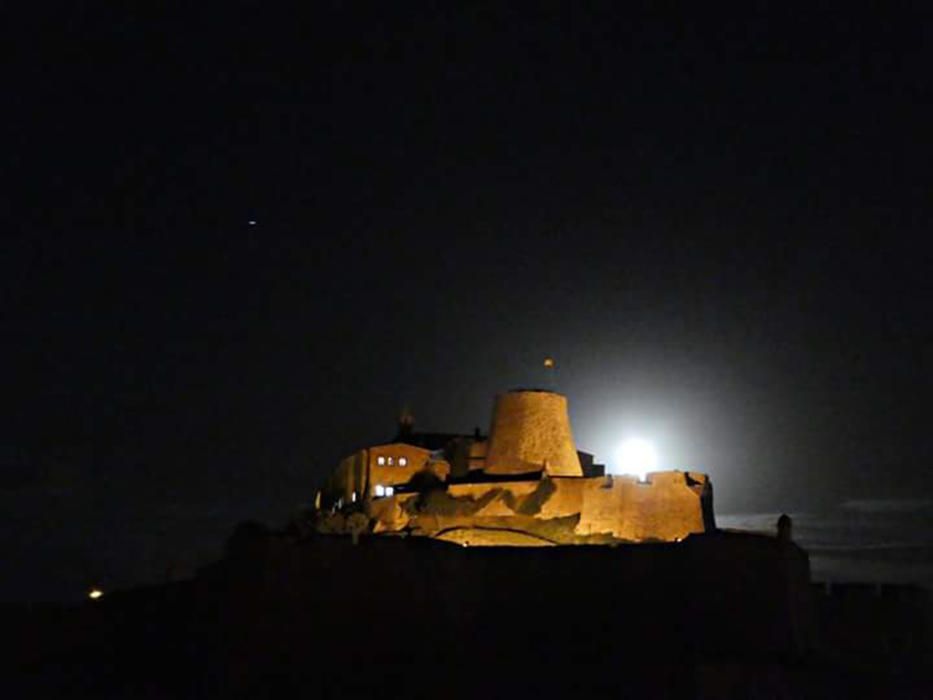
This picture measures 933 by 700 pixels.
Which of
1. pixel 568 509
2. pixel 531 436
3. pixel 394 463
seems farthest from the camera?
pixel 394 463

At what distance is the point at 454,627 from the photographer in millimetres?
30328

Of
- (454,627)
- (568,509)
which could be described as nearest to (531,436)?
(568,509)

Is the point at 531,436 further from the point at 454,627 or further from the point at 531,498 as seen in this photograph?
the point at 454,627

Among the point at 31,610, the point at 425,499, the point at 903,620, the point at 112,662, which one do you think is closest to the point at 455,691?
the point at 112,662

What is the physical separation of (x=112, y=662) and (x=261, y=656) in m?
7.26

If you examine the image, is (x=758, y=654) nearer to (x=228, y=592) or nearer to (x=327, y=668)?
(x=327, y=668)

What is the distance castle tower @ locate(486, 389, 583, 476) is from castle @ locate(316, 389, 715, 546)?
0.13 ft

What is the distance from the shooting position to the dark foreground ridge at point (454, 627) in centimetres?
2706

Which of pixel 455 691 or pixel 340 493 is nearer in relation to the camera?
pixel 455 691

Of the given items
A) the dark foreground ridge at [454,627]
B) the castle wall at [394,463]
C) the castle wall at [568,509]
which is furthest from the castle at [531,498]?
the dark foreground ridge at [454,627]

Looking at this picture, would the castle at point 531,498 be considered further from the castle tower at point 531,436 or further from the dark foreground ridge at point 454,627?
the dark foreground ridge at point 454,627

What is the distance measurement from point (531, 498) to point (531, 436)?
13.0 ft

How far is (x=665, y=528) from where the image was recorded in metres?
39.6

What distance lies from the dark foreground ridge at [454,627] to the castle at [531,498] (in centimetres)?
677
